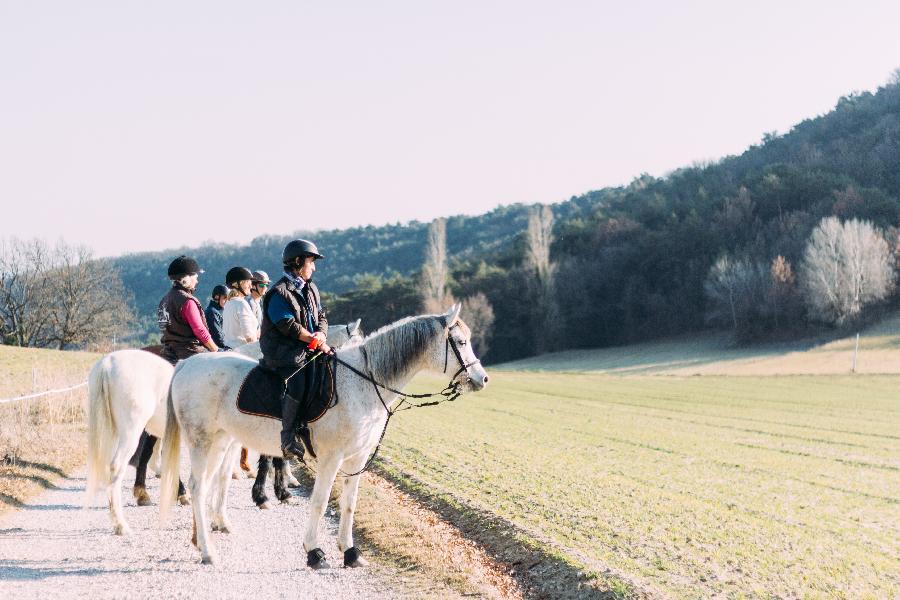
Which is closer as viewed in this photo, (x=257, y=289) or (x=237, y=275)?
(x=237, y=275)

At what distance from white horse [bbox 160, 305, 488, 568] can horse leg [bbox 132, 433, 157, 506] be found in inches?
93.1

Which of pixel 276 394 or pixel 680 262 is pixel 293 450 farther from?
pixel 680 262

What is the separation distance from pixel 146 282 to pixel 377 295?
38747 mm

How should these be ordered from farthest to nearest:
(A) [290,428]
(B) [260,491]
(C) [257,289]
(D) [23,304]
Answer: (D) [23,304]
(C) [257,289]
(B) [260,491]
(A) [290,428]

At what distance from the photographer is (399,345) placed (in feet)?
26.0

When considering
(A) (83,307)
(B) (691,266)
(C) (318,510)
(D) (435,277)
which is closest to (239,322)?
(C) (318,510)

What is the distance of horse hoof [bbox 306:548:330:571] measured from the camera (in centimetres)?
745

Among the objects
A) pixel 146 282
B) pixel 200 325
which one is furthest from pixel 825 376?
pixel 146 282

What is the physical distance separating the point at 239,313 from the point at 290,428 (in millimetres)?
4113

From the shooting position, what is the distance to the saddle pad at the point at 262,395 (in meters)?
7.68

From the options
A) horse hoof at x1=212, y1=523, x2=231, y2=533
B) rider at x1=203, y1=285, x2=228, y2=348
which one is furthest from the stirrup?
rider at x1=203, y1=285, x2=228, y2=348

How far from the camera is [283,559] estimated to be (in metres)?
7.78

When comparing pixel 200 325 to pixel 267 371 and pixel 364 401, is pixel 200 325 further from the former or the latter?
pixel 364 401

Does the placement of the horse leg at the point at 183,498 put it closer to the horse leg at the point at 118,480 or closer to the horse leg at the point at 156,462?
the horse leg at the point at 118,480
